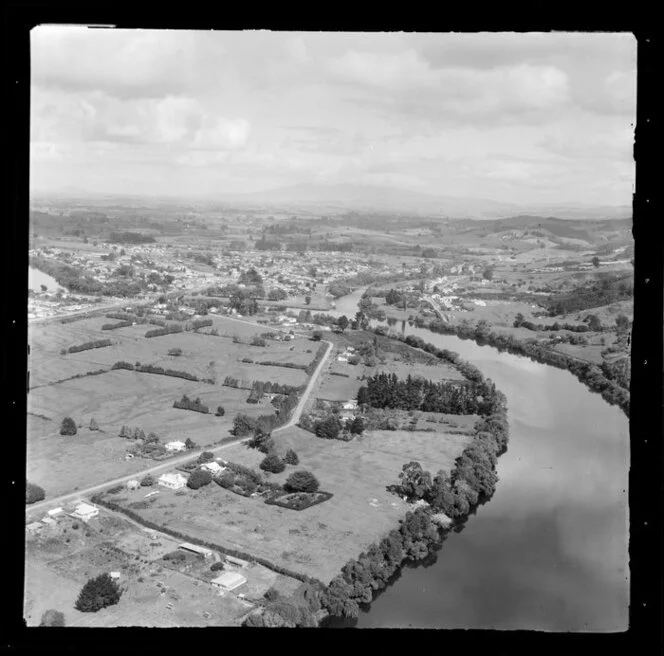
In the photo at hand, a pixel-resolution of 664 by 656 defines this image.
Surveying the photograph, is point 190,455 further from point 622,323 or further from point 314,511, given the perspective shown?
point 622,323

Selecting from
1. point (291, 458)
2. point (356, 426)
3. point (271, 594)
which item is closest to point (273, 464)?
point (291, 458)

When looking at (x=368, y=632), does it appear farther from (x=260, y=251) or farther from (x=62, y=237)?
(x=260, y=251)

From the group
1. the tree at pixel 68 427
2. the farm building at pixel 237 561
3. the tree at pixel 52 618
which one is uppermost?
the tree at pixel 68 427

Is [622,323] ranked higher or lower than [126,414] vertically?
higher

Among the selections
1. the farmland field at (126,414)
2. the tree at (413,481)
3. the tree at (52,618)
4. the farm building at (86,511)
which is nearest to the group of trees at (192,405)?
the farmland field at (126,414)

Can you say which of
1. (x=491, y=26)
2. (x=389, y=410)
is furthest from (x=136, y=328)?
(x=491, y=26)

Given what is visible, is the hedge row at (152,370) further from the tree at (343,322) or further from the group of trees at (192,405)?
the tree at (343,322)
